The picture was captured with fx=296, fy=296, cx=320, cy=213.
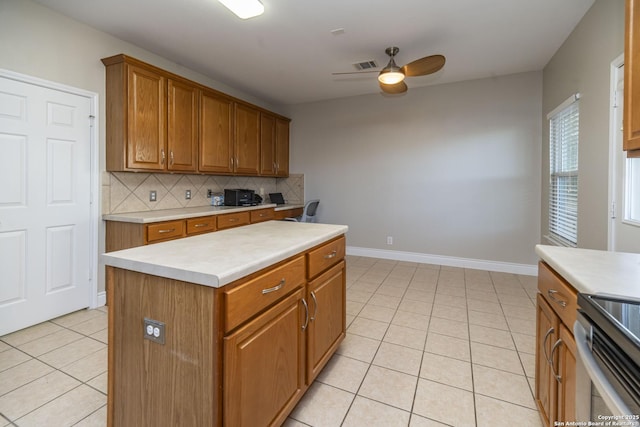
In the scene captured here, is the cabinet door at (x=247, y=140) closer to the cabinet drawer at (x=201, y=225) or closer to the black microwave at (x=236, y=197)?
the black microwave at (x=236, y=197)

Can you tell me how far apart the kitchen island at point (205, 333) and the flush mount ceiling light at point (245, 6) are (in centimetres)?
177

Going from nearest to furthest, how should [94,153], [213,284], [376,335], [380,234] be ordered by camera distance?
[213,284], [376,335], [94,153], [380,234]

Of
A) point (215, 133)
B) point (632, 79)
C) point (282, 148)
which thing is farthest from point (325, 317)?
point (282, 148)

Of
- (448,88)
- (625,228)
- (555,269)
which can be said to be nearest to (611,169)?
(625,228)

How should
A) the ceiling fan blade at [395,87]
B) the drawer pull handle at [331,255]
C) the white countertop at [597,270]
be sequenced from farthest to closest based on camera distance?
the ceiling fan blade at [395,87] → the drawer pull handle at [331,255] → the white countertop at [597,270]

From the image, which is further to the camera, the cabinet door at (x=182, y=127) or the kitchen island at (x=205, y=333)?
the cabinet door at (x=182, y=127)

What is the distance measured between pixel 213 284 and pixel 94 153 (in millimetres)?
2652

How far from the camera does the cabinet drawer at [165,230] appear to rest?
270cm

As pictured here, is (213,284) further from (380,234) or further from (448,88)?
(448,88)

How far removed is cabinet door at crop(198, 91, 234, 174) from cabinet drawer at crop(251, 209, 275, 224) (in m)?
0.67

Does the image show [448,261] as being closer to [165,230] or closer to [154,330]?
[165,230]

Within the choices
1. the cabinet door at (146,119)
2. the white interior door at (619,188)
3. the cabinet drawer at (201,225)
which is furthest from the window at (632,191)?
the cabinet door at (146,119)

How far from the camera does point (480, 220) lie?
4.15 meters

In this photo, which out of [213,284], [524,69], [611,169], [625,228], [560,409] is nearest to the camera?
[213,284]
